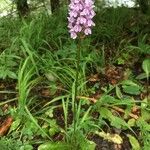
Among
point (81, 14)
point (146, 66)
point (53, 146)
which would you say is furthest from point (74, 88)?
point (81, 14)

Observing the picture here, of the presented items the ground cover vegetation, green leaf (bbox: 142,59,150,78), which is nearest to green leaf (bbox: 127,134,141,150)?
the ground cover vegetation

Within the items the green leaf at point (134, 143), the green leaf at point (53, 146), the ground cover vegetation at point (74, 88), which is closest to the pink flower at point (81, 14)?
the ground cover vegetation at point (74, 88)

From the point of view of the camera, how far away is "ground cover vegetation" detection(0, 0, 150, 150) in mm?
3201

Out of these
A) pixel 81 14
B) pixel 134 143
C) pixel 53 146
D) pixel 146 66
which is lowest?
pixel 134 143

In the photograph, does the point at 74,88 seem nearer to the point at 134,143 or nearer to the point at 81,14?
the point at 134,143

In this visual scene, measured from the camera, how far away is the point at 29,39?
165 inches

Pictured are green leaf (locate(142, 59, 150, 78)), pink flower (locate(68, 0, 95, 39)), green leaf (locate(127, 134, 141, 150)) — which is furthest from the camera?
green leaf (locate(142, 59, 150, 78))

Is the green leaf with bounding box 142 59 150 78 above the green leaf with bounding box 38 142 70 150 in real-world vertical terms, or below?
above

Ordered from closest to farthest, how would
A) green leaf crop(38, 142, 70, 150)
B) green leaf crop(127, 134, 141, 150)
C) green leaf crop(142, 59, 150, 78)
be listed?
green leaf crop(38, 142, 70, 150), green leaf crop(127, 134, 141, 150), green leaf crop(142, 59, 150, 78)

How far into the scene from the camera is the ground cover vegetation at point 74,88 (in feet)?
10.5

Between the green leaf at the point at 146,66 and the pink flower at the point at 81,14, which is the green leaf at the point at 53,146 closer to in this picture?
the pink flower at the point at 81,14

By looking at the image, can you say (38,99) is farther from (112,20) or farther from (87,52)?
(112,20)

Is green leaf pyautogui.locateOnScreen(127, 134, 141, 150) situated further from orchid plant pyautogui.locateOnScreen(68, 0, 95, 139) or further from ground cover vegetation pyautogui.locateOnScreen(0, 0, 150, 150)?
orchid plant pyautogui.locateOnScreen(68, 0, 95, 139)

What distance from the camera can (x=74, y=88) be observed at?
3506 mm
